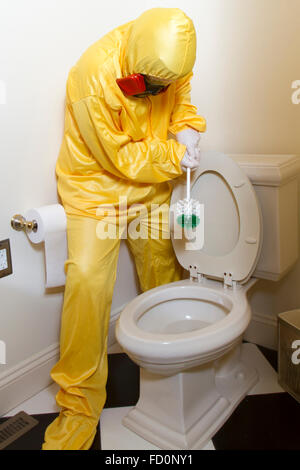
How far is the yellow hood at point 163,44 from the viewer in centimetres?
122

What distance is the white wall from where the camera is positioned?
1418mm

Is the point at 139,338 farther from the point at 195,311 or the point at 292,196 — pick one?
the point at 292,196

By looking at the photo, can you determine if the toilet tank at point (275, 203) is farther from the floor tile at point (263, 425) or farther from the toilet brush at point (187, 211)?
the floor tile at point (263, 425)

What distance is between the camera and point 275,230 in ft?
4.77

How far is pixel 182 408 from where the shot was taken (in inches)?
53.7

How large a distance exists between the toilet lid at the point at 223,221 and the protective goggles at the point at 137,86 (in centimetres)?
27

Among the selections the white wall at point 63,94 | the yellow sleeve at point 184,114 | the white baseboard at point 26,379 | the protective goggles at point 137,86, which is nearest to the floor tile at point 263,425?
the white wall at point 63,94

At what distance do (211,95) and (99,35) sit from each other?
1.54 feet

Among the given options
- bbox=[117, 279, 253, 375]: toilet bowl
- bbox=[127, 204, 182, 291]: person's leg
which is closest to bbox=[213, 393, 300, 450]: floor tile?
bbox=[117, 279, 253, 375]: toilet bowl

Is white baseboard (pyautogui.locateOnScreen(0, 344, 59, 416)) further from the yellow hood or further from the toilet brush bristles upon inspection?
the yellow hood

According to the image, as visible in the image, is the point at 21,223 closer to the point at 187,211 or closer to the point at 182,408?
the point at 187,211

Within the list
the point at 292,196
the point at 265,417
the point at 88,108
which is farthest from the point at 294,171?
the point at 265,417

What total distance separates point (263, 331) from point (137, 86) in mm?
1088

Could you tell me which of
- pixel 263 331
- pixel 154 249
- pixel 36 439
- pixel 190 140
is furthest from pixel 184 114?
pixel 36 439
